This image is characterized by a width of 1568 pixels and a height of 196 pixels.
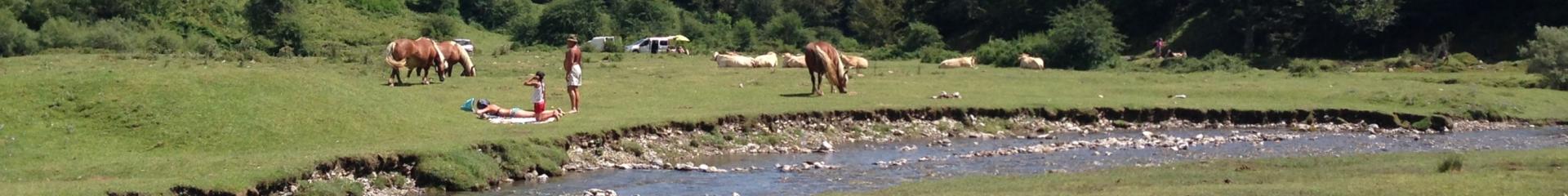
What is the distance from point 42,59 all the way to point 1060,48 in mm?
24558

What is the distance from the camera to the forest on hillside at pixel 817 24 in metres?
52.4

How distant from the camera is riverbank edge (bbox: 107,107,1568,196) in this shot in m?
19.8

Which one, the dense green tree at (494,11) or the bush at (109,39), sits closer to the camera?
the bush at (109,39)

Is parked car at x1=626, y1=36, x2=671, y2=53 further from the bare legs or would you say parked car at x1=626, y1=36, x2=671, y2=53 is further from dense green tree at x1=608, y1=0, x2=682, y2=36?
the bare legs

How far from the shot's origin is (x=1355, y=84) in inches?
1467

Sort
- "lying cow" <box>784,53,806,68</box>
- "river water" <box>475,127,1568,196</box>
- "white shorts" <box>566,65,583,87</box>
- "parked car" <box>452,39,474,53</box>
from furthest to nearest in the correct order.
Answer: "parked car" <box>452,39,474,53</box> → "lying cow" <box>784,53,806,68</box> → "white shorts" <box>566,65,583,87</box> → "river water" <box>475,127,1568,196</box>

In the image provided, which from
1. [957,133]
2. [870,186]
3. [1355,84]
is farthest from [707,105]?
[1355,84]

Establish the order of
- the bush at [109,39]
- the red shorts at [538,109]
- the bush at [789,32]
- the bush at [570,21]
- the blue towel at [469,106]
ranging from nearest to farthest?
the red shorts at [538,109] < the blue towel at [469,106] < the bush at [109,39] < the bush at [570,21] < the bush at [789,32]

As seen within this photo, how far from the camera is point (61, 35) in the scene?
5119 cm

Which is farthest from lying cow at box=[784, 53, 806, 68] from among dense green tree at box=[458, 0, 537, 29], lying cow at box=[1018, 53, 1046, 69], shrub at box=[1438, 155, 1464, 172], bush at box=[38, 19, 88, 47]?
dense green tree at box=[458, 0, 537, 29]

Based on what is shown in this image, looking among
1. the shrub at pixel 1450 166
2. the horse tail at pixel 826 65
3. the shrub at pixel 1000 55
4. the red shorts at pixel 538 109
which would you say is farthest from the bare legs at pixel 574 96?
the shrub at pixel 1000 55

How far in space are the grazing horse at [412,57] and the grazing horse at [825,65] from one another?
677cm

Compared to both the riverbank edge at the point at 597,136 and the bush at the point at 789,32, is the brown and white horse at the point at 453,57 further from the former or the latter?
the bush at the point at 789,32

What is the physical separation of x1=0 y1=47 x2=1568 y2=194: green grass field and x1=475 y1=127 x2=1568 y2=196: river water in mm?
1652
